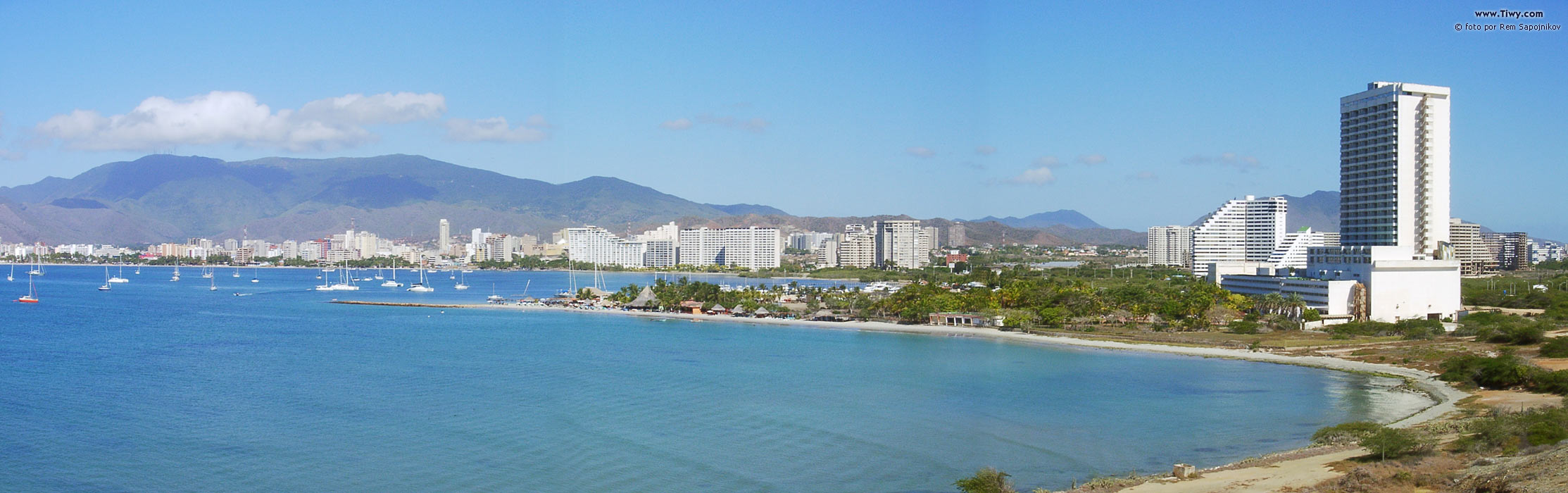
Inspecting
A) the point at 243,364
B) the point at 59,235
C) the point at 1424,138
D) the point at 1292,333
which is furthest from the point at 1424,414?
the point at 59,235

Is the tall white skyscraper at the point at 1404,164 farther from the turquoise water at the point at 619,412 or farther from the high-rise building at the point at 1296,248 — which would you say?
the turquoise water at the point at 619,412

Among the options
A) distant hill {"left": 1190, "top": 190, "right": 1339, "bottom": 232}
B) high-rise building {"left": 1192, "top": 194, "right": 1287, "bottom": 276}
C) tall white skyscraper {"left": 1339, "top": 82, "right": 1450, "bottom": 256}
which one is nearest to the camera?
tall white skyscraper {"left": 1339, "top": 82, "right": 1450, "bottom": 256}

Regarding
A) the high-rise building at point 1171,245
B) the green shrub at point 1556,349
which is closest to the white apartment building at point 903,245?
the high-rise building at point 1171,245

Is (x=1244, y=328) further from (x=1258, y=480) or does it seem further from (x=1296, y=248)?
(x=1296, y=248)

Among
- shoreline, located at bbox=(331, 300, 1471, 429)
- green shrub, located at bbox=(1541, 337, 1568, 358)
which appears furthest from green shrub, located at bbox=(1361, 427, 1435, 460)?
green shrub, located at bbox=(1541, 337, 1568, 358)

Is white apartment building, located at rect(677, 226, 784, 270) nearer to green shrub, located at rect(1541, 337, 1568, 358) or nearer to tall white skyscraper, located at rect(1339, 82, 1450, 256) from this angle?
tall white skyscraper, located at rect(1339, 82, 1450, 256)

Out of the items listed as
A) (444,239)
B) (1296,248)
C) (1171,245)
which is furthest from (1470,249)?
(444,239)
